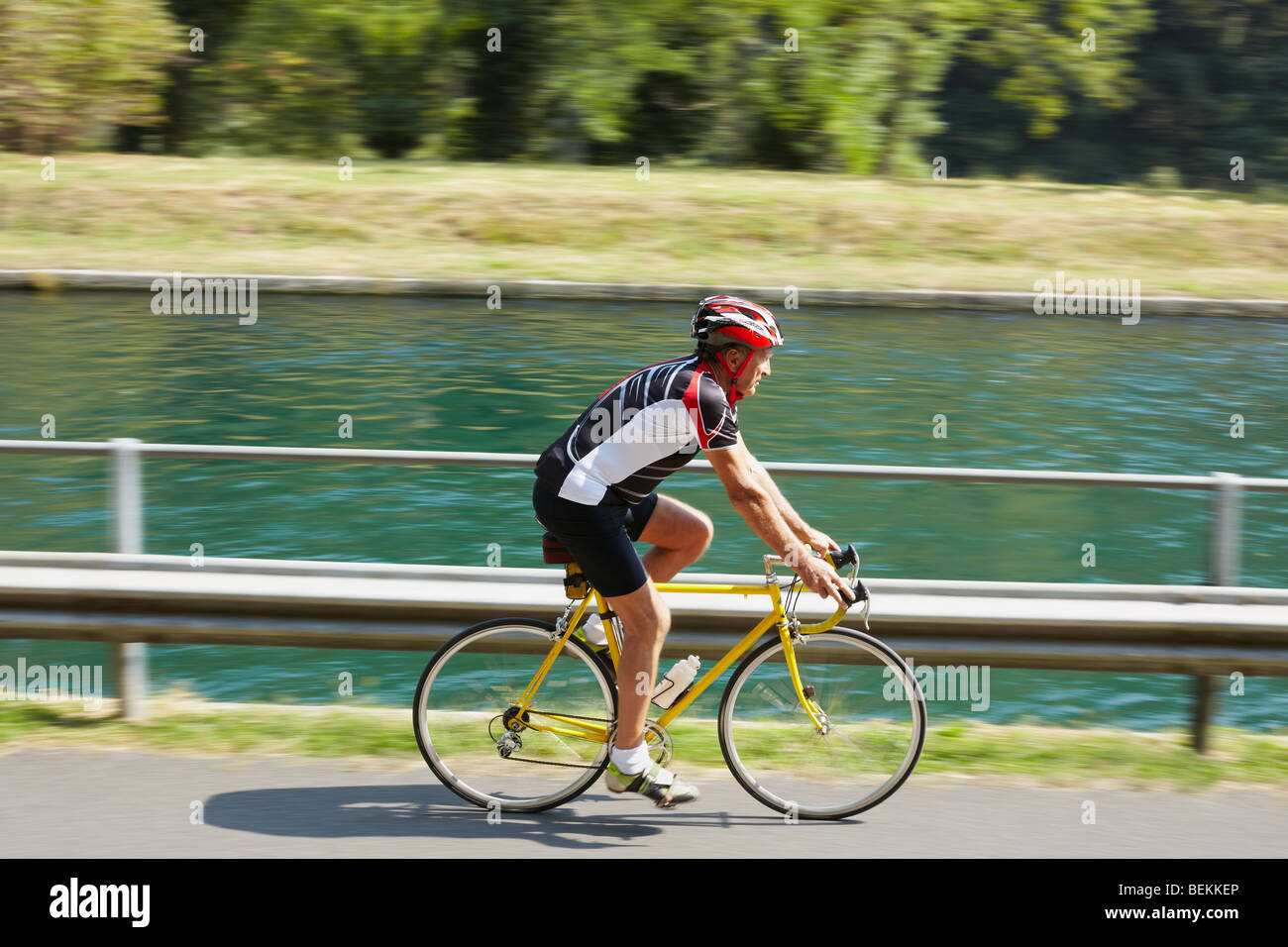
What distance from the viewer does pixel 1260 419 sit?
13953 mm

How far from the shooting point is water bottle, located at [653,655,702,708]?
5.13 m

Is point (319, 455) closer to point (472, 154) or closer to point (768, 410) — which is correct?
point (768, 410)

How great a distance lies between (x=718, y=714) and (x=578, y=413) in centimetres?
826

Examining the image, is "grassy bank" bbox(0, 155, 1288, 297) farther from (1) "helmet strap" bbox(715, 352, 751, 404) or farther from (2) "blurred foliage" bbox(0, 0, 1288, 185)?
(1) "helmet strap" bbox(715, 352, 751, 404)

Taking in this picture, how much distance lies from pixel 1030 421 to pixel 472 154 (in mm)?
22017

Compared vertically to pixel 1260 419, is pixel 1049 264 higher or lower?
higher

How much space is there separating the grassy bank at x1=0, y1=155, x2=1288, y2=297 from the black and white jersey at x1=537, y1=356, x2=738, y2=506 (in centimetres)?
1756

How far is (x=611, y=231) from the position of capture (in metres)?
24.9

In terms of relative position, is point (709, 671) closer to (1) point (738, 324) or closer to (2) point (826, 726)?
(2) point (826, 726)

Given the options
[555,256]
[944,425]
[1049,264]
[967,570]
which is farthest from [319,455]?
[1049,264]

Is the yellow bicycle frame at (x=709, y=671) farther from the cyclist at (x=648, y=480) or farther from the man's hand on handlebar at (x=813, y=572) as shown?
the man's hand on handlebar at (x=813, y=572)
